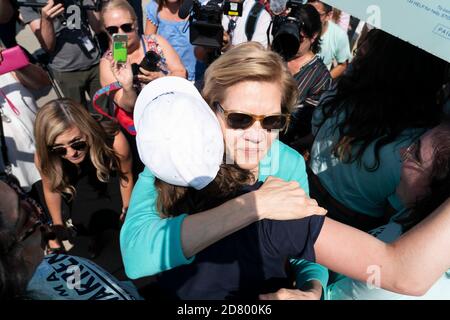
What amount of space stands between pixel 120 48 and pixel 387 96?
5.26 feet

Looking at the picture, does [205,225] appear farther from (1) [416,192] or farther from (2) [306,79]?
(2) [306,79]

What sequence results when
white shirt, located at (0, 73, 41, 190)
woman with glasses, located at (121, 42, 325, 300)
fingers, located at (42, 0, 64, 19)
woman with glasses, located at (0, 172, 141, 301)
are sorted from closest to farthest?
woman with glasses, located at (0, 172, 141, 301) → woman with glasses, located at (121, 42, 325, 300) → white shirt, located at (0, 73, 41, 190) → fingers, located at (42, 0, 64, 19)

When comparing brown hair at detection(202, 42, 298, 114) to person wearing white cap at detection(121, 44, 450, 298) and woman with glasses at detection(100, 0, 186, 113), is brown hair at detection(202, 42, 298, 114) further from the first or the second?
woman with glasses at detection(100, 0, 186, 113)

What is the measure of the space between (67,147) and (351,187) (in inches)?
58.6

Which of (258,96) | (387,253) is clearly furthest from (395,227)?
(258,96)

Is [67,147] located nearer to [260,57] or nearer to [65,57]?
[260,57]

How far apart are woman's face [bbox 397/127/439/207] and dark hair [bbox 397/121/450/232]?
16mm

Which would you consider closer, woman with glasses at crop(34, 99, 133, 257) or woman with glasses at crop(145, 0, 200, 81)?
woman with glasses at crop(34, 99, 133, 257)

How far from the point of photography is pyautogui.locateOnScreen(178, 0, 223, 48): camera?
251 cm

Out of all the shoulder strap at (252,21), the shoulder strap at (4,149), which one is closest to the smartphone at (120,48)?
the shoulder strap at (4,149)

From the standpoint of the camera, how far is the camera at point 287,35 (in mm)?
2347

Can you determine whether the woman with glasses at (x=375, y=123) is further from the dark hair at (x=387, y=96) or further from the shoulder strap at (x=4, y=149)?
the shoulder strap at (x=4, y=149)

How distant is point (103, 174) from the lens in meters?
2.24

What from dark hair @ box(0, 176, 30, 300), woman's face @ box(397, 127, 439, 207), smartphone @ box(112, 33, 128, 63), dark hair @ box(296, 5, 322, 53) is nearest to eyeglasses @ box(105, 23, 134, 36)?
smartphone @ box(112, 33, 128, 63)
